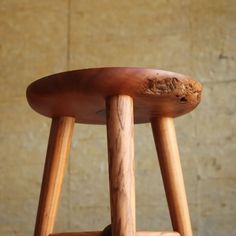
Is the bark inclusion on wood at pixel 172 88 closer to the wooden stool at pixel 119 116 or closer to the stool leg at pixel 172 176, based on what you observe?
the wooden stool at pixel 119 116

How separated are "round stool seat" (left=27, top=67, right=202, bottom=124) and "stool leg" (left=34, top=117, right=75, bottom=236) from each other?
5 cm

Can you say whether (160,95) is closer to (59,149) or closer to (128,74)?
(128,74)

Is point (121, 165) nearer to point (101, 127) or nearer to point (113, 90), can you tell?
point (113, 90)

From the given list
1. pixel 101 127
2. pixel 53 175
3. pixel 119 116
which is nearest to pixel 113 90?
pixel 119 116

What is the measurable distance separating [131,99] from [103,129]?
0.78m

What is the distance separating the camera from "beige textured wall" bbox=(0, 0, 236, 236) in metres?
1.53

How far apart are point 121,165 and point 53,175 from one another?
251 mm

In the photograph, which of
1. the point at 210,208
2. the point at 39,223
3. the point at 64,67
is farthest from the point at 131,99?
the point at 64,67

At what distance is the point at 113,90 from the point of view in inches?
34.7

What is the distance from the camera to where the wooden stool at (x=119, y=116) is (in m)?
0.86


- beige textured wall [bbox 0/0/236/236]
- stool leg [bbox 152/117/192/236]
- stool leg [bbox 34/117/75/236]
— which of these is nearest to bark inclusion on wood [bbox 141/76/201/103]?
stool leg [bbox 152/117/192/236]

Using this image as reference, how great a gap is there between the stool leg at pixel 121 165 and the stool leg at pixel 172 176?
0.20 meters

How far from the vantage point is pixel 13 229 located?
5.56 feet

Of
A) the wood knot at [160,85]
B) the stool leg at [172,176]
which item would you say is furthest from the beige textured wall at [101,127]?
the wood knot at [160,85]
